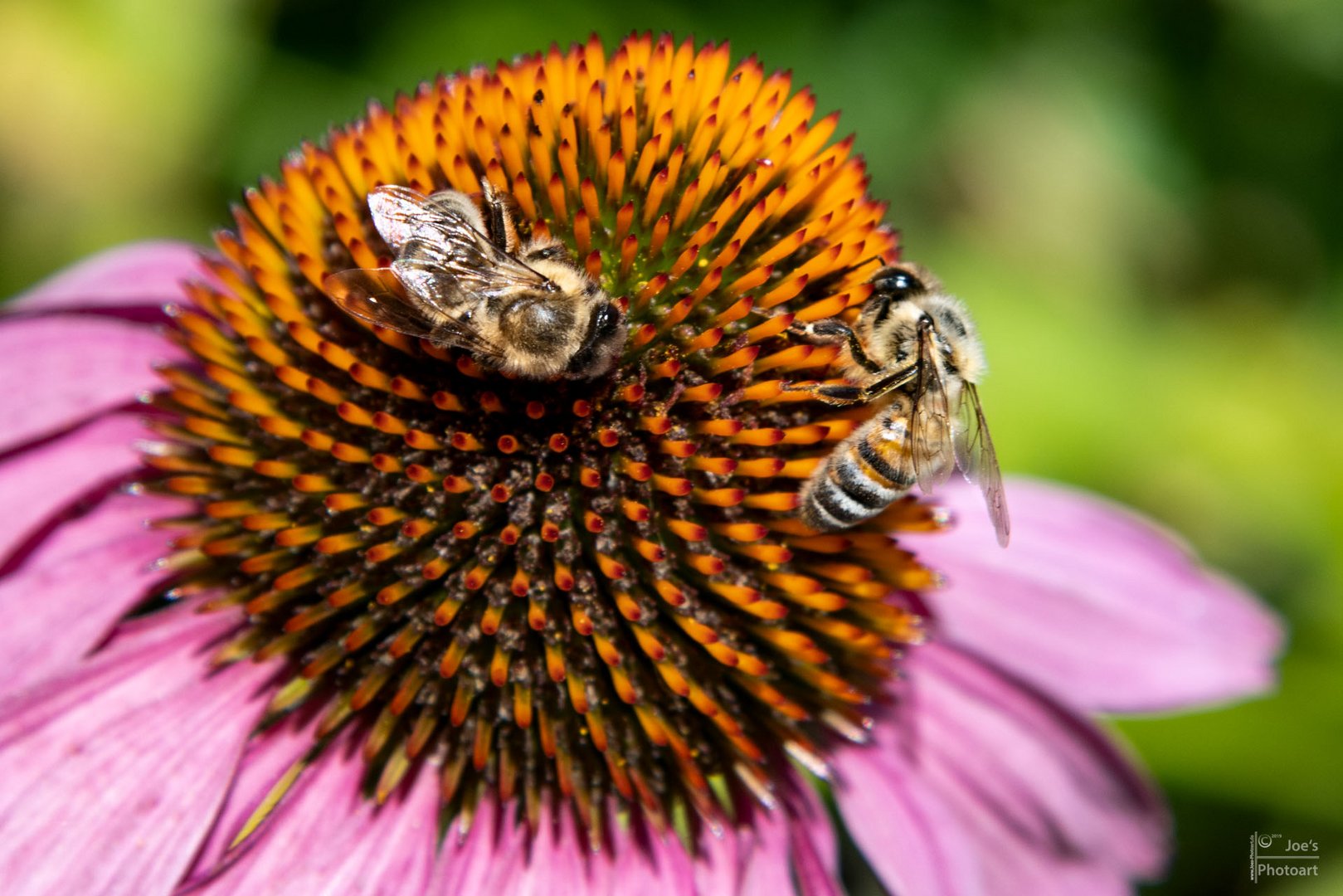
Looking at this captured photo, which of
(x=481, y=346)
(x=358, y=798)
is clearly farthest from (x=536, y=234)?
(x=358, y=798)

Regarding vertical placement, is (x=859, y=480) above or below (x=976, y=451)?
below

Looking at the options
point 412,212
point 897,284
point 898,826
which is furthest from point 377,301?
point 898,826

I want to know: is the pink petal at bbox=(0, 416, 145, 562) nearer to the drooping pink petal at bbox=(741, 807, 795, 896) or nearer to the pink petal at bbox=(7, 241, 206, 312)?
the pink petal at bbox=(7, 241, 206, 312)

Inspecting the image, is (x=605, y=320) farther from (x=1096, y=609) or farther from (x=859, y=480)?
(x=1096, y=609)

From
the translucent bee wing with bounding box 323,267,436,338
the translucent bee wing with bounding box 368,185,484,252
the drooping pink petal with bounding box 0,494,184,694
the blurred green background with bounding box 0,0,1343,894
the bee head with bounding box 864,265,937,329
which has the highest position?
the blurred green background with bounding box 0,0,1343,894

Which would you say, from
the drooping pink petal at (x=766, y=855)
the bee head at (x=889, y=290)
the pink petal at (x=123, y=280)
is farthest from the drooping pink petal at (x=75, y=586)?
the bee head at (x=889, y=290)

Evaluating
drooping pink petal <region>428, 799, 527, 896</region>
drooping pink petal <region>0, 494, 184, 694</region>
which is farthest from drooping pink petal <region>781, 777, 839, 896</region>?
drooping pink petal <region>0, 494, 184, 694</region>

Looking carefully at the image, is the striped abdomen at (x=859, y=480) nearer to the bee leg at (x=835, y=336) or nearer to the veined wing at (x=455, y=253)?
the bee leg at (x=835, y=336)

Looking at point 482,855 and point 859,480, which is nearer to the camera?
point 859,480
